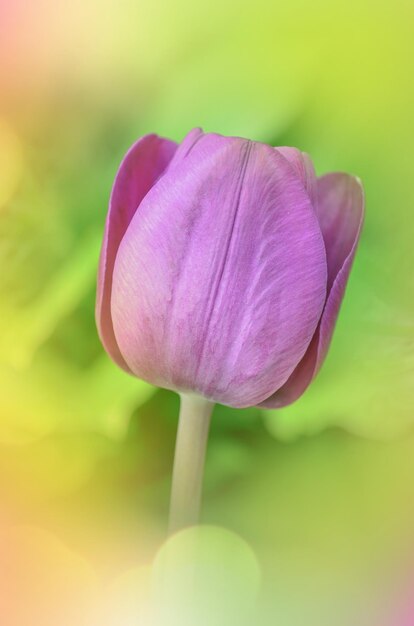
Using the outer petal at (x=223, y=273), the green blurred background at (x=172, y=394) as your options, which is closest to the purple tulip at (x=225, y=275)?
the outer petal at (x=223, y=273)

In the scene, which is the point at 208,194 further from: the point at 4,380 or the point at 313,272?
the point at 4,380

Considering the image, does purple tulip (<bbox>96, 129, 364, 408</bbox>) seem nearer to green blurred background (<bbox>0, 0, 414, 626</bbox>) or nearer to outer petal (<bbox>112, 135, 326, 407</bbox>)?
outer petal (<bbox>112, 135, 326, 407</bbox>)

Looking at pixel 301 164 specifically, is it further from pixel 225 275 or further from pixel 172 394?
pixel 172 394

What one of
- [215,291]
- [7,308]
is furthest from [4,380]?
[215,291]

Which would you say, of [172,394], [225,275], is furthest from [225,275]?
[172,394]

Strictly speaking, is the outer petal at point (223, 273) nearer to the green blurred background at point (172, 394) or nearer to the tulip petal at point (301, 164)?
the tulip petal at point (301, 164)
